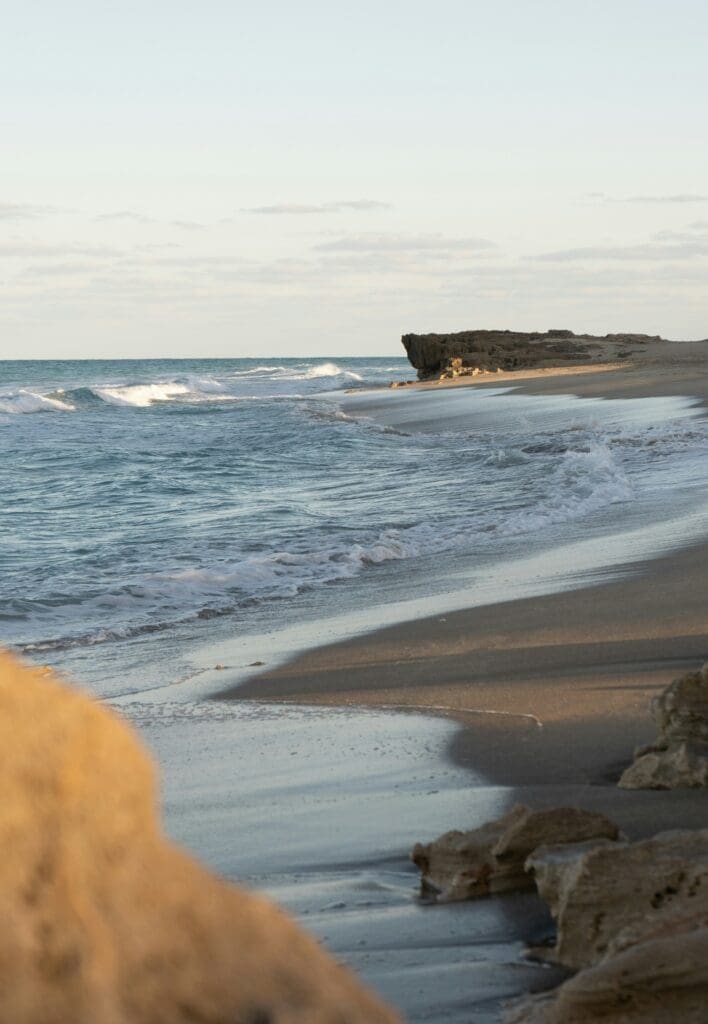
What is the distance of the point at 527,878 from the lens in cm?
322

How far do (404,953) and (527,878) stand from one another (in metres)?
0.43

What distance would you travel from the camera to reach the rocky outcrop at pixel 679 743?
12.6ft

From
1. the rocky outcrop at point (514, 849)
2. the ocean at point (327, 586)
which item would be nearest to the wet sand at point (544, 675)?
the ocean at point (327, 586)

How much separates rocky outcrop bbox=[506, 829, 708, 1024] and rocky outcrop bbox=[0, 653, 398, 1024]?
0.90m

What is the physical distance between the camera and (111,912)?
4.08 feet

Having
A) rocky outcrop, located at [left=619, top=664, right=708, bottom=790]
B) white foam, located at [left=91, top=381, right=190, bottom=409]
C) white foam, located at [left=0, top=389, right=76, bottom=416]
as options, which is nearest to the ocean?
rocky outcrop, located at [left=619, top=664, right=708, bottom=790]

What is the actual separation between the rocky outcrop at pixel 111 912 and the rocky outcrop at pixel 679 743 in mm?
2631

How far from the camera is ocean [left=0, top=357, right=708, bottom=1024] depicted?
11.1ft

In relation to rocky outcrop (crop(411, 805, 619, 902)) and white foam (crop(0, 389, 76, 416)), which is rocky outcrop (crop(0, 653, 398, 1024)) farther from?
white foam (crop(0, 389, 76, 416))

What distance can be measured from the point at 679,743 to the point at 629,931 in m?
1.66

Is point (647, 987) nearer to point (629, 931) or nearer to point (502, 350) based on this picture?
point (629, 931)

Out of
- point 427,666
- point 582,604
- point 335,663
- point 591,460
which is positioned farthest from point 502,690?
point 591,460

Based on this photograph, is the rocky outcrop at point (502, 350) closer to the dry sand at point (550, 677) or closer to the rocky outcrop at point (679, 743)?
the dry sand at point (550, 677)

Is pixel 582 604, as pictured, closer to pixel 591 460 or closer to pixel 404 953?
pixel 404 953
